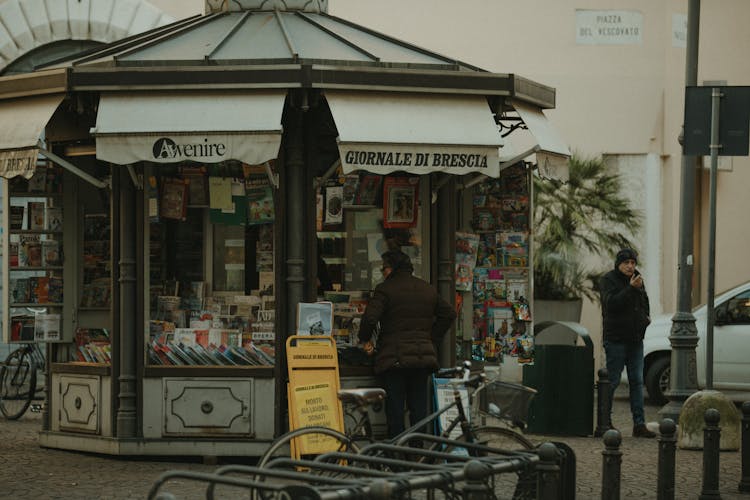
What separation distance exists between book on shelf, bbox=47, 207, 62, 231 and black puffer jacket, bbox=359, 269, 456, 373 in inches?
128

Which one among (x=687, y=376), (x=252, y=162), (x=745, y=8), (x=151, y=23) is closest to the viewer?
(x=252, y=162)

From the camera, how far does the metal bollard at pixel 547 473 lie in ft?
22.8

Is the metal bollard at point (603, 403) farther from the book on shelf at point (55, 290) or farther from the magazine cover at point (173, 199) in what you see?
the book on shelf at point (55, 290)

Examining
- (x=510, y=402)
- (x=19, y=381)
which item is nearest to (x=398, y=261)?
(x=510, y=402)

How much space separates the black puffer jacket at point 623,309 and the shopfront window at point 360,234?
2586 mm

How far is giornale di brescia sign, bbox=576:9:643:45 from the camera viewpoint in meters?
22.4

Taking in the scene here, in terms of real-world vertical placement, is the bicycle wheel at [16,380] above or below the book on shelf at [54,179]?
below

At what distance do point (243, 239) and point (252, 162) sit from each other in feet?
4.52

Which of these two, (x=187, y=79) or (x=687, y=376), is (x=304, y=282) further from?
(x=687, y=376)

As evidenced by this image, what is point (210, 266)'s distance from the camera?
12.0 metres

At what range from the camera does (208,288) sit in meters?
12.0

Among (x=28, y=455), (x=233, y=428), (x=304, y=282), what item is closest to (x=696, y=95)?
(x=304, y=282)

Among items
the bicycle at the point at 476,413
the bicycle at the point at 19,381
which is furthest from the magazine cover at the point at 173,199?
the bicycle at the point at 19,381

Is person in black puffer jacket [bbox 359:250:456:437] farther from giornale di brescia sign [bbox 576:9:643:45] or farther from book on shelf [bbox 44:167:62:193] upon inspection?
giornale di brescia sign [bbox 576:9:643:45]
